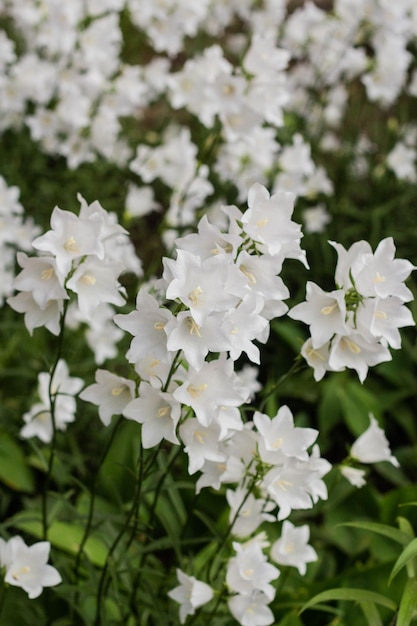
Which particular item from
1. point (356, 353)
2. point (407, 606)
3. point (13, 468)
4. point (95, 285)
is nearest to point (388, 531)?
point (407, 606)

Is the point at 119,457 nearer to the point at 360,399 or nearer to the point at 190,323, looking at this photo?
the point at 360,399

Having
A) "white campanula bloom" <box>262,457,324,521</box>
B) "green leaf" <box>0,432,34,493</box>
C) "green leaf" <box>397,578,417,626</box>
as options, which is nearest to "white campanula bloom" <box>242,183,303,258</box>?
"white campanula bloom" <box>262,457,324,521</box>

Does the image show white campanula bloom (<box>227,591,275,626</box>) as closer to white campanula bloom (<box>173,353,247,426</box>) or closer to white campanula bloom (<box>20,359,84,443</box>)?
white campanula bloom (<box>173,353,247,426</box>)

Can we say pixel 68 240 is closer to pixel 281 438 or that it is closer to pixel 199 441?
pixel 199 441

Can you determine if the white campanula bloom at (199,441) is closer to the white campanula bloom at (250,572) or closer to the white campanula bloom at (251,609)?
the white campanula bloom at (250,572)

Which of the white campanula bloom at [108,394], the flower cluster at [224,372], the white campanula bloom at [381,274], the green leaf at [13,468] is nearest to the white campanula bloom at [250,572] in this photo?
the flower cluster at [224,372]

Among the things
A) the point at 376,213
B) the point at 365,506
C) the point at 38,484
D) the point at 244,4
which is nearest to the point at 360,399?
the point at 365,506

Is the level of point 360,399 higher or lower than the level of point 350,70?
lower
